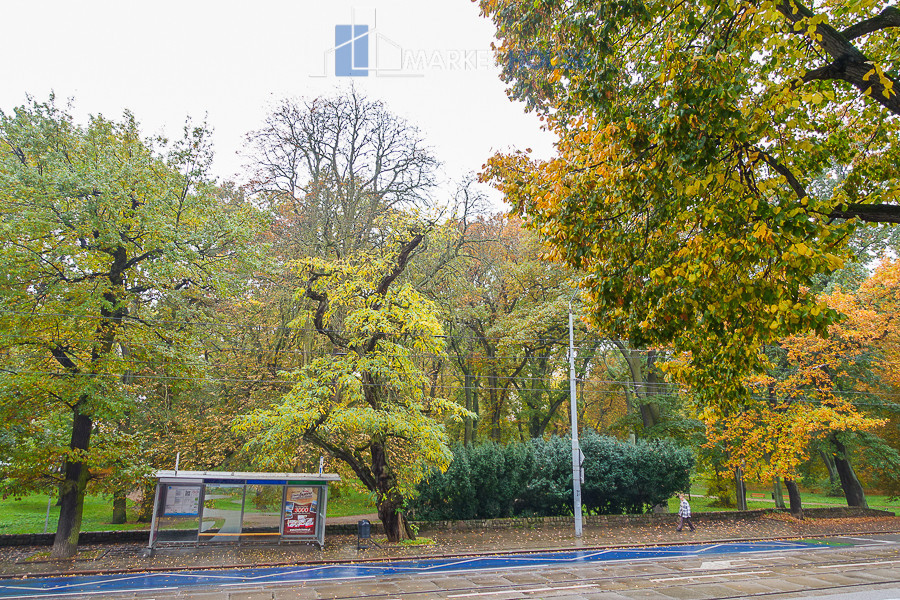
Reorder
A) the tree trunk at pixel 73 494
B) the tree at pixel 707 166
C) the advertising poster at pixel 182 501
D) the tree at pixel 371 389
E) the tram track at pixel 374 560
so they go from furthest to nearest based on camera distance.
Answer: the advertising poster at pixel 182 501 → the tree at pixel 371 389 → the tree trunk at pixel 73 494 → the tram track at pixel 374 560 → the tree at pixel 707 166

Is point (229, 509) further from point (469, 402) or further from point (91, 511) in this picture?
point (469, 402)

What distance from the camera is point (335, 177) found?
2162cm

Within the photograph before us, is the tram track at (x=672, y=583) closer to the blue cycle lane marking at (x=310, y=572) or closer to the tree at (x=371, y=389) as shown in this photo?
the blue cycle lane marking at (x=310, y=572)

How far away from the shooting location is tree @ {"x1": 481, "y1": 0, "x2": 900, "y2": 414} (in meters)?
5.09

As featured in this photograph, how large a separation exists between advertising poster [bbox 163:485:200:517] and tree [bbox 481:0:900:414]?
48.8ft

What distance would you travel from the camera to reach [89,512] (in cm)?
2569

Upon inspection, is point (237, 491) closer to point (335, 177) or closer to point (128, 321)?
point (128, 321)

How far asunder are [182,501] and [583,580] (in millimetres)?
12291

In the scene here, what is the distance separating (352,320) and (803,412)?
18.6 m

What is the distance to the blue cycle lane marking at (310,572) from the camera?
11.5 metres

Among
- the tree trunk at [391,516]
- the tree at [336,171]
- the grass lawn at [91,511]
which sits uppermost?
the tree at [336,171]

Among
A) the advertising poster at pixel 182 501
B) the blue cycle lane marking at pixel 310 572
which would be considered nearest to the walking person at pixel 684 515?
the blue cycle lane marking at pixel 310 572

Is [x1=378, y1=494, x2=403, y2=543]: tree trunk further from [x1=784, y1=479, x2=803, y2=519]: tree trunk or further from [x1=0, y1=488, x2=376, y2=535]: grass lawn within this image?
[x1=784, y1=479, x2=803, y2=519]: tree trunk

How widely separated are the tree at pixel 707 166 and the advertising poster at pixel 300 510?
1405 cm
